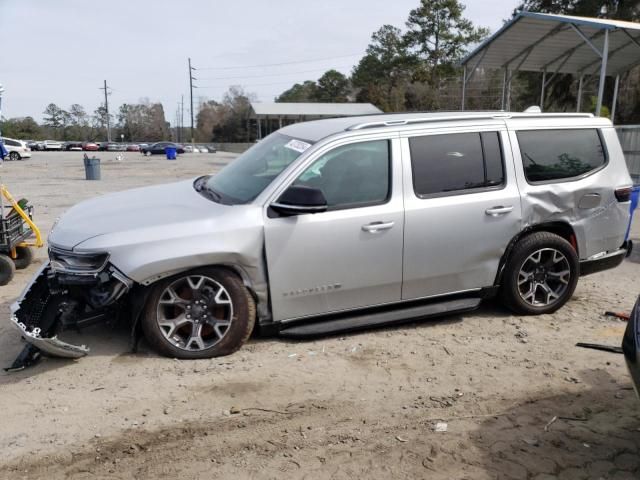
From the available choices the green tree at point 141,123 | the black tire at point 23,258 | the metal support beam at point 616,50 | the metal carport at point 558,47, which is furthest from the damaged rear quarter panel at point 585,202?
the green tree at point 141,123

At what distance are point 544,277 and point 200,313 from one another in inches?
124

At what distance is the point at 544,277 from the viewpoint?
5141 mm

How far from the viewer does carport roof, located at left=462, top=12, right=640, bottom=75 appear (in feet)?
43.3

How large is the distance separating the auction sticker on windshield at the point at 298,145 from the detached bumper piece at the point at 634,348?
265cm

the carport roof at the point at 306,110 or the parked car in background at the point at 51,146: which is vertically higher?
the carport roof at the point at 306,110

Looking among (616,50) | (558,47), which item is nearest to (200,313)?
(558,47)

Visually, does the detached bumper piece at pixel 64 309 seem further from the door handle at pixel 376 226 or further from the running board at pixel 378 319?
the door handle at pixel 376 226

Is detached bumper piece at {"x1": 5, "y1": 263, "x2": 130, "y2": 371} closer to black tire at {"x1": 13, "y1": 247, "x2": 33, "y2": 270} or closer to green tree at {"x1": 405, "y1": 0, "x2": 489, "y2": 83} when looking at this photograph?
black tire at {"x1": 13, "y1": 247, "x2": 33, "y2": 270}

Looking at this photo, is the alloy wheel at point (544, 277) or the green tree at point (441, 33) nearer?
the alloy wheel at point (544, 277)

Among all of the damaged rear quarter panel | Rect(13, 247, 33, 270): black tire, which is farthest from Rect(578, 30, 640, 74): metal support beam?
Rect(13, 247, 33, 270): black tire

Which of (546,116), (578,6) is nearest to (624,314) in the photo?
(546,116)

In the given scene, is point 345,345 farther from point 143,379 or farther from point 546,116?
point 546,116

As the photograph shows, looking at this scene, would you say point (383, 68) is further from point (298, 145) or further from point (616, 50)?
point (298, 145)

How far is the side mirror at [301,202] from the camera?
4.12 metres
